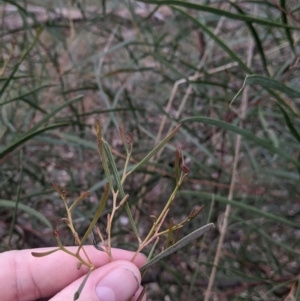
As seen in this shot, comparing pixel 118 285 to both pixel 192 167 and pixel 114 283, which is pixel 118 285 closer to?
pixel 114 283

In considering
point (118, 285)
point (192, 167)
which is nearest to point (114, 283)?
point (118, 285)

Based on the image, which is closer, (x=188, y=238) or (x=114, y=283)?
(x=188, y=238)

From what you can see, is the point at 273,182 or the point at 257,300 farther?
the point at 273,182

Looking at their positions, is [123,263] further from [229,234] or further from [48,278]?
[229,234]

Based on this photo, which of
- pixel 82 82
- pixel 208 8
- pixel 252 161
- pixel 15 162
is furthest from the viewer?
pixel 82 82

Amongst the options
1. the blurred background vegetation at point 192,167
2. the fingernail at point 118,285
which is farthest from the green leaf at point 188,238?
the blurred background vegetation at point 192,167

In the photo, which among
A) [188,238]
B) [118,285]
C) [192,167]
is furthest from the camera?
[192,167]

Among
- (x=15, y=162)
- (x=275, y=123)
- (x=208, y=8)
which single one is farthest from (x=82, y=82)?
(x=208, y=8)

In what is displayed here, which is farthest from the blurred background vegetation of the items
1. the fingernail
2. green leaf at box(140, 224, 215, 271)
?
green leaf at box(140, 224, 215, 271)
